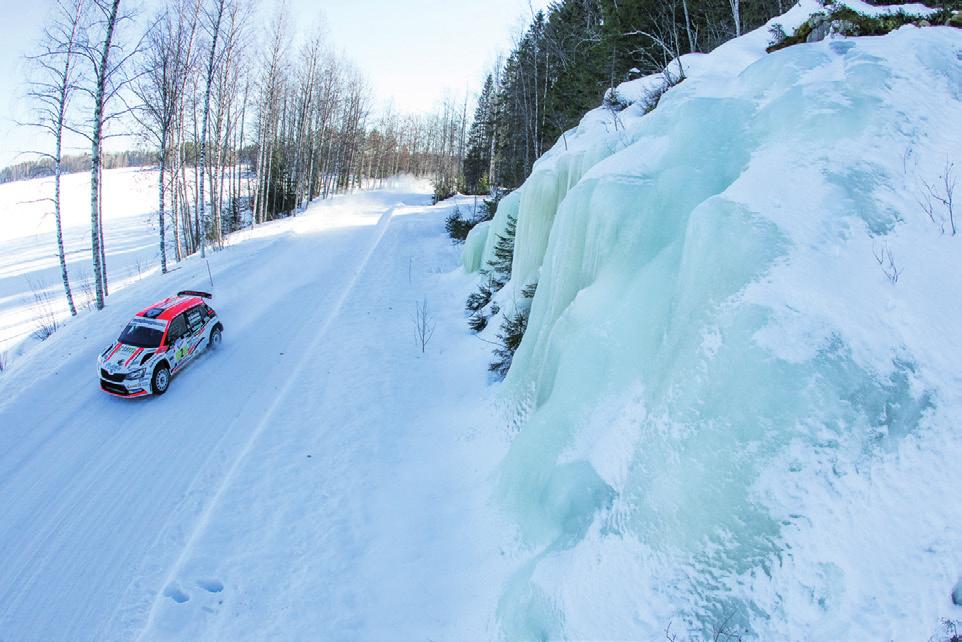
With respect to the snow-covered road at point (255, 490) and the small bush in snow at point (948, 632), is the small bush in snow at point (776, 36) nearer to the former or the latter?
the snow-covered road at point (255, 490)

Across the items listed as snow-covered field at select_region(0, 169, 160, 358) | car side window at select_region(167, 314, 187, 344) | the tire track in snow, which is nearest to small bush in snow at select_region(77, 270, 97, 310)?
snow-covered field at select_region(0, 169, 160, 358)

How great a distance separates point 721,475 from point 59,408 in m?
11.2

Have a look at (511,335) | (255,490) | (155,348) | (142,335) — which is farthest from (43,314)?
(511,335)

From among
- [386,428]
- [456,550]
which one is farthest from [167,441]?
[456,550]

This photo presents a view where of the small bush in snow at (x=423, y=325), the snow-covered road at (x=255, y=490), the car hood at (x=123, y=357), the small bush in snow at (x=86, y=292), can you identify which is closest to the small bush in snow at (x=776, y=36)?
the snow-covered road at (x=255, y=490)

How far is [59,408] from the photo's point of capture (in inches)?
353

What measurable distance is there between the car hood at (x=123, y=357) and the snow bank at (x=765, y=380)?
760 cm

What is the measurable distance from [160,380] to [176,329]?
47.8 inches

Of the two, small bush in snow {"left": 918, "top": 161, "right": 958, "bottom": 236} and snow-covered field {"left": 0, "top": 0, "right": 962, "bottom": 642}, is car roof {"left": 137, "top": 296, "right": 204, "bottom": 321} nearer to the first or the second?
snow-covered field {"left": 0, "top": 0, "right": 962, "bottom": 642}

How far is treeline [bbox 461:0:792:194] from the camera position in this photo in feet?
47.6

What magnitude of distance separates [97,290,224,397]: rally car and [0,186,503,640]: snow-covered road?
34cm

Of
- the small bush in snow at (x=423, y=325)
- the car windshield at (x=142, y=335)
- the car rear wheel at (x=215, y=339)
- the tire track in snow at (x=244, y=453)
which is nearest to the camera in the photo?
the tire track in snow at (x=244, y=453)

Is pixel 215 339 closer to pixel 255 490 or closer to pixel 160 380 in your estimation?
pixel 160 380

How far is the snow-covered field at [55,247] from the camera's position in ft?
58.0
